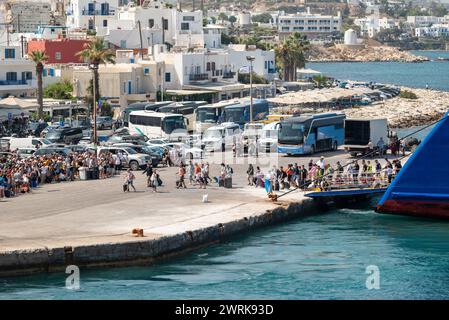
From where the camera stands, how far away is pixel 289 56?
11388 cm

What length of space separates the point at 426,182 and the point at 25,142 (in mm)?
21103

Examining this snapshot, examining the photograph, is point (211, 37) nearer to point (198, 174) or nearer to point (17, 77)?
point (17, 77)

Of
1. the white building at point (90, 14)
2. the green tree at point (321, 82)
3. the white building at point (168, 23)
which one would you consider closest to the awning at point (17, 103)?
the white building at point (168, 23)

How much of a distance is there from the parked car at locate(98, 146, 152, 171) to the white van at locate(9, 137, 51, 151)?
5.91 metres

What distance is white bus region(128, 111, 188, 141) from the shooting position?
5919 cm

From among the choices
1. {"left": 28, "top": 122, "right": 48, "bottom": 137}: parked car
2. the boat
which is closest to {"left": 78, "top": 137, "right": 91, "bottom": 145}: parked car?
{"left": 28, "top": 122, "right": 48, "bottom": 137}: parked car

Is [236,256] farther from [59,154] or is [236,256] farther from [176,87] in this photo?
[176,87]

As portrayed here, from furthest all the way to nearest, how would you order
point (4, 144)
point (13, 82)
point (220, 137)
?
point (13, 82) < point (220, 137) < point (4, 144)

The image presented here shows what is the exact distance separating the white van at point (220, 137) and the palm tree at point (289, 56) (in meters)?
56.5

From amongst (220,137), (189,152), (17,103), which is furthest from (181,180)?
(17,103)

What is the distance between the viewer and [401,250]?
35.2 metres

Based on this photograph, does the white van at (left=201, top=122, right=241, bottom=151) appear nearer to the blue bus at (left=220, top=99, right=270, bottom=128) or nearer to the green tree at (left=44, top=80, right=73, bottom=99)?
the blue bus at (left=220, top=99, right=270, bottom=128)

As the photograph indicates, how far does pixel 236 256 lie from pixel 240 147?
747 inches

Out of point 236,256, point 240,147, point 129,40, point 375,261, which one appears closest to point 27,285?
point 236,256
